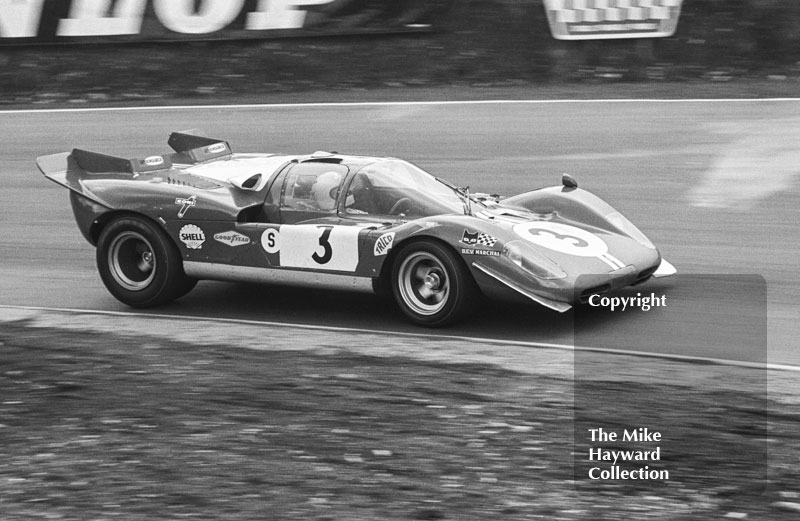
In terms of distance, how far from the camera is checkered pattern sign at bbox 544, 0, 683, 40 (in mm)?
14484

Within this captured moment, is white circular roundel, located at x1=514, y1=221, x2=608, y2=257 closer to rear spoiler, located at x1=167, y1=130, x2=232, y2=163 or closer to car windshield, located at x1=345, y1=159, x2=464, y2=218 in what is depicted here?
car windshield, located at x1=345, y1=159, x2=464, y2=218

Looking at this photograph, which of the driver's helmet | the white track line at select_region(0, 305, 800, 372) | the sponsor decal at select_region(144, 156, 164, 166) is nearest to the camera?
the white track line at select_region(0, 305, 800, 372)

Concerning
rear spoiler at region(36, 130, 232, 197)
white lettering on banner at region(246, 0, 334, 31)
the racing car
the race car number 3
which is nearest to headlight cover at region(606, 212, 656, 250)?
the racing car

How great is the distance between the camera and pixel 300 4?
1588 cm

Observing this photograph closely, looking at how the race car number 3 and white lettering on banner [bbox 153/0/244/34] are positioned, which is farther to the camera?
white lettering on banner [bbox 153/0/244/34]

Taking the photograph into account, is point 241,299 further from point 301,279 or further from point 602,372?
point 602,372

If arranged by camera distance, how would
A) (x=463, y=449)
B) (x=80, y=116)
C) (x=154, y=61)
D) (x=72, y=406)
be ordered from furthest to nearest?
(x=154, y=61), (x=80, y=116), (x=72, y=406), (x=463, y=449)

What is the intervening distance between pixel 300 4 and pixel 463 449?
11646 mm

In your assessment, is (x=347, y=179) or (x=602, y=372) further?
(x=347, y=179)

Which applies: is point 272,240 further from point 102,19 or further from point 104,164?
point 102,19

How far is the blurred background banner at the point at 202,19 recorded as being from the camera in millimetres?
15703

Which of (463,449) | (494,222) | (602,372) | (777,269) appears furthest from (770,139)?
(463,449)

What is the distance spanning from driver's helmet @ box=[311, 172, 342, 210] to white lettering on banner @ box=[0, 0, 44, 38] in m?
10.4

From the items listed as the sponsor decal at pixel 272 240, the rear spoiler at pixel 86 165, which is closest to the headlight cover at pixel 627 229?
the sponsor decal at pixel 272 240
